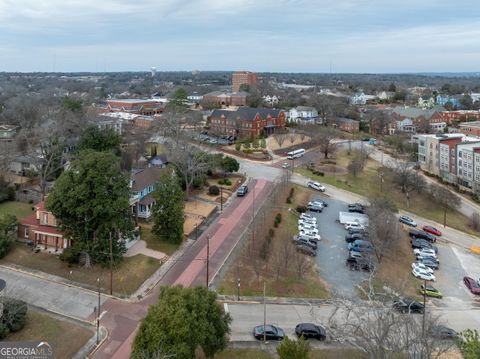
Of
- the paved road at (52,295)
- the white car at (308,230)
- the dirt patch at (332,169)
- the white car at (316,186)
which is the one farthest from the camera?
the dirt patch at (332,169)

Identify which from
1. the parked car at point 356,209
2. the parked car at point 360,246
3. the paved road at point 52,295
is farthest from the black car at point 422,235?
the paved road at point 52,295

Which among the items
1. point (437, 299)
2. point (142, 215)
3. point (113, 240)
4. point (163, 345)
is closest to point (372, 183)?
point (437, 299)

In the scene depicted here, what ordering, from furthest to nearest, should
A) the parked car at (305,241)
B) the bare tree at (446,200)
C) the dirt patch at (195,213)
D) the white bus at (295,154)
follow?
the white bus at (295,154)
the bare tree at (446,200)
the dirt patch at (195,213)
the parked car at (305,241)

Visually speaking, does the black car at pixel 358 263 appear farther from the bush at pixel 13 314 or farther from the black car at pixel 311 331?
the bush at pixel 13 314

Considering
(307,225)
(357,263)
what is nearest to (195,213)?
(307,225)

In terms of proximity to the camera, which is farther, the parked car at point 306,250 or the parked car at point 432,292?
the parked car at point 306,250

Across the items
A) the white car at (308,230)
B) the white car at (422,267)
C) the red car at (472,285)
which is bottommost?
the red car at (472,285)
